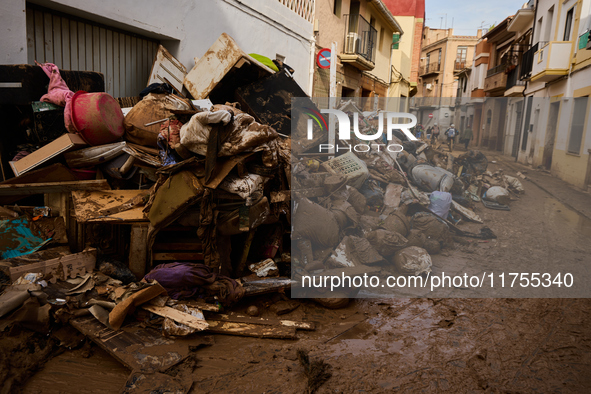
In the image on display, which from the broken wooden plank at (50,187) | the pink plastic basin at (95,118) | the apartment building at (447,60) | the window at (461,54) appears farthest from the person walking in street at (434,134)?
the window at (461,54)

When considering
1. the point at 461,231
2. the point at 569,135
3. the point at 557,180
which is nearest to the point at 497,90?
the point at 569,135

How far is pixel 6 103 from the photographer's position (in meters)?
3.46

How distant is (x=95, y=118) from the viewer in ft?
11.5

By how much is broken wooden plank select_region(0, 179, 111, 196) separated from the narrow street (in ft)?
4.86

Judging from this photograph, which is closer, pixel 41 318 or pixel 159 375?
pixel 159 375

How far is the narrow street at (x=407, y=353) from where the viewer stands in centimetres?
220

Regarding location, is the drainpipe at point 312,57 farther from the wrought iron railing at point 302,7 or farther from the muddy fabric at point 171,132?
the muddy fabric at point 171,132

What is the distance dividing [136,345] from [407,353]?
1.71 metres

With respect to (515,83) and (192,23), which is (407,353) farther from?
(515,83)

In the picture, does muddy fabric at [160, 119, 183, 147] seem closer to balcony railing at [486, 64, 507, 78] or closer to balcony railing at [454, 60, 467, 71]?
balcony railing at [486, 64, 507, 78]

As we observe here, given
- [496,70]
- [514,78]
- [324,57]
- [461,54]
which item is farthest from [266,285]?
[461,54]

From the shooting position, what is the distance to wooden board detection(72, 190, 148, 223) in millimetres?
3116

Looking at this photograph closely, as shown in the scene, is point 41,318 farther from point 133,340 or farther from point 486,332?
point 486,332

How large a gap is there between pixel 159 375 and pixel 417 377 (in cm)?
146
